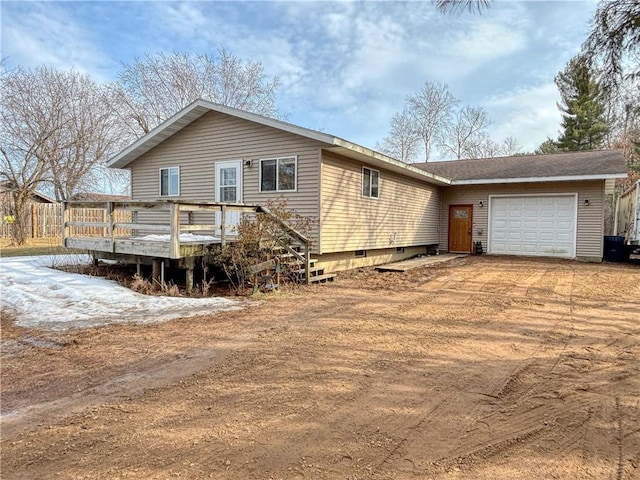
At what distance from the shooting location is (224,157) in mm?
10875

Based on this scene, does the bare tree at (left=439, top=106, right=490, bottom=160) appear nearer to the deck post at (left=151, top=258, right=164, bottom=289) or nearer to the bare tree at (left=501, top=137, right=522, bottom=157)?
the bare tree at (left=501, top=137, right=522, bottom=157)

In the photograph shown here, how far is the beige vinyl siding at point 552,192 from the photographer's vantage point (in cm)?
1389

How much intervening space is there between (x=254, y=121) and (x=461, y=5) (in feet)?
18.4

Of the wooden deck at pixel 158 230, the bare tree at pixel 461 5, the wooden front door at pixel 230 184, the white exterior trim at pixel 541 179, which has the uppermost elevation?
the bare tree at pixel 461 5

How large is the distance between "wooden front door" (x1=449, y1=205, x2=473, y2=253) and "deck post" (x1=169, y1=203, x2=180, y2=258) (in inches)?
494

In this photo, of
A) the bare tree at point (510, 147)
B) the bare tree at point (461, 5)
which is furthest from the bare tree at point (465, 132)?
the bare tree at point (461, 5)

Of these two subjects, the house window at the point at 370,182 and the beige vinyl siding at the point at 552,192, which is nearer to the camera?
the house window at the point at 370,182

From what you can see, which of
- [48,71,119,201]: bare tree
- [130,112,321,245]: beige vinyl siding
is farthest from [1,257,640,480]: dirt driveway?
[48,71,119,201]: bare tree

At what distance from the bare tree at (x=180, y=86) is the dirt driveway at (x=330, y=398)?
23226 millimetres

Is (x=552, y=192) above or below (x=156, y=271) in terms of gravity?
above

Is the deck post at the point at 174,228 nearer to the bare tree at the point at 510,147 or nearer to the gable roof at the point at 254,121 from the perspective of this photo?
the gable roof at the point at 254,121

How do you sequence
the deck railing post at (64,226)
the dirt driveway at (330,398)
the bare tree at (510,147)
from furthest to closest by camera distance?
the bare tree at (510,147) → the deck railing post at (64,226) → the dirt driveway at (330,398)

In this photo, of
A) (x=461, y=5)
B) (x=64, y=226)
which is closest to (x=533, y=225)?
(x=461, y=5)

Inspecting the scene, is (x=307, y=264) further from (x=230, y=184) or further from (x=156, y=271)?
(x=230, y=184)
